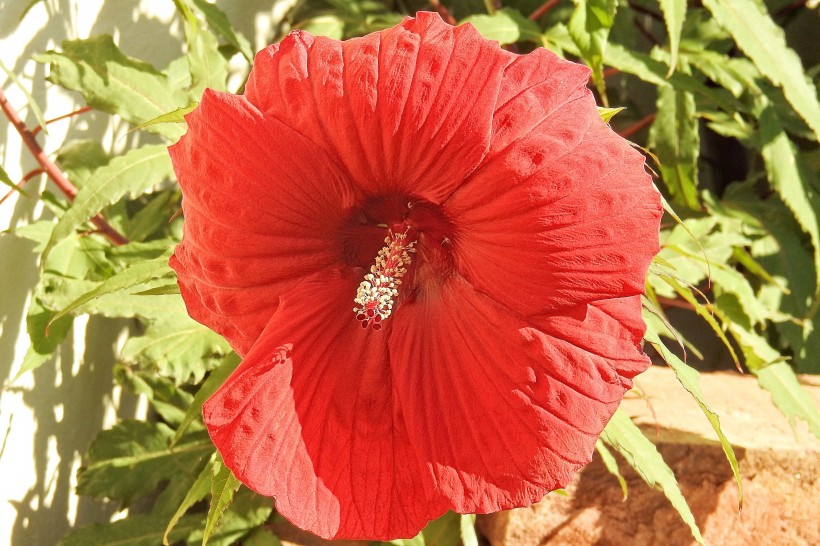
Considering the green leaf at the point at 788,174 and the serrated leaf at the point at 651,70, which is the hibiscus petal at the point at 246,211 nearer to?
the serrated leaf at the point at 651,70

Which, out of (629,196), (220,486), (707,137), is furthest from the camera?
(707,137)

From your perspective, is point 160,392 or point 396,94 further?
point 160,392

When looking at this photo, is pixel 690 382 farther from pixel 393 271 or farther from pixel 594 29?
pixel 594 29

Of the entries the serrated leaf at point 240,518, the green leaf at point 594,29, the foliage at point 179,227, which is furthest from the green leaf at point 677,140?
the serrated leaf at point 240,518

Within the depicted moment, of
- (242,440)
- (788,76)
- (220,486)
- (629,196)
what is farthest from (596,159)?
(788,76)

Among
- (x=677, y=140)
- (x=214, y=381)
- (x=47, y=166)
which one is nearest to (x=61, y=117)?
(x=47, y=166)

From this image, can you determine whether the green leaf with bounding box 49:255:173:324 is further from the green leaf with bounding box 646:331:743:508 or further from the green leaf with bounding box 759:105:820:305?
the green leaf with bounding box 759:105:820:305

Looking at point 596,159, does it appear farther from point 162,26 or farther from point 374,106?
point 162,26
